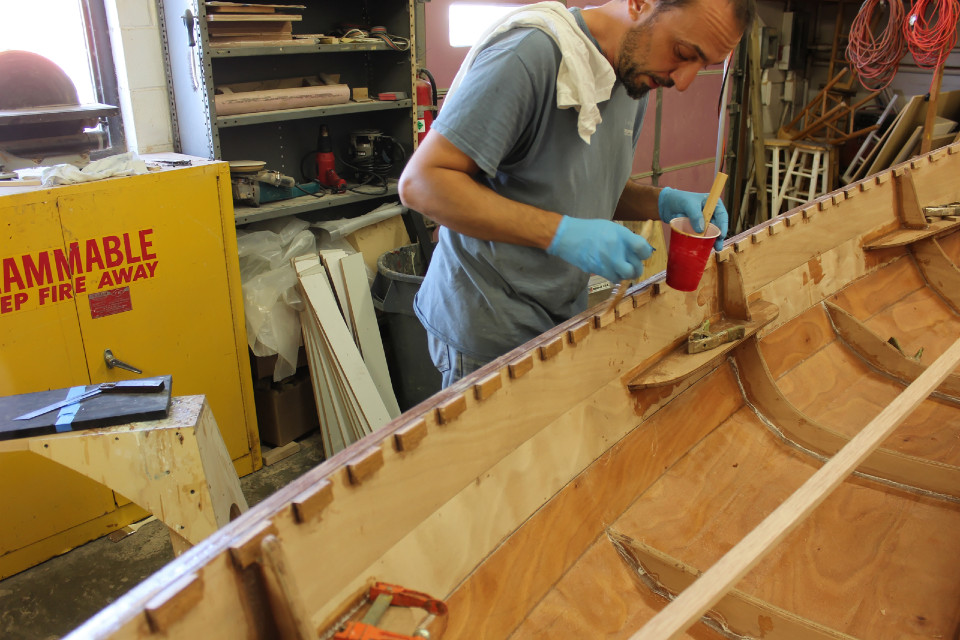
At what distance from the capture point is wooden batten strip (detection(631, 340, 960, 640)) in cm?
114

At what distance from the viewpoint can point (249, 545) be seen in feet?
3.51

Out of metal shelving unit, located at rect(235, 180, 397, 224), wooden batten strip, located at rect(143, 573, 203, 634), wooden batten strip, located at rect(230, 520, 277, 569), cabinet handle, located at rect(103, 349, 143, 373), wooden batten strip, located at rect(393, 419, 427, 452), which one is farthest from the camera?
metal shelving unit, located at rect(235, 180, 397, 224)

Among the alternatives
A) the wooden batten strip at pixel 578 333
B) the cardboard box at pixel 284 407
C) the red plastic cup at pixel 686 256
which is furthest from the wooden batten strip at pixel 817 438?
the cardboard box at pixel 284 407

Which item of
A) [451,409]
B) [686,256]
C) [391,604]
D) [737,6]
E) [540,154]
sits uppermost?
[737,6]

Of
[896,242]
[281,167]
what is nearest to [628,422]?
[896,242]

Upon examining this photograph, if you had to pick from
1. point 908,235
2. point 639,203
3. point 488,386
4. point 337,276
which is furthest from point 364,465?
point 908,235

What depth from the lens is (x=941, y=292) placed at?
133 inches

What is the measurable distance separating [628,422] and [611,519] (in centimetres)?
27

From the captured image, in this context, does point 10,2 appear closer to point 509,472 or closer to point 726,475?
point 509,472

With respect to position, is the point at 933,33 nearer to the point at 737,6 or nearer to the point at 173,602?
the point at 737,6

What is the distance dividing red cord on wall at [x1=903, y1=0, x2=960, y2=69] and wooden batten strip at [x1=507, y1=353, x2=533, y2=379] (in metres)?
4.88

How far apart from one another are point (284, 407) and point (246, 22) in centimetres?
169

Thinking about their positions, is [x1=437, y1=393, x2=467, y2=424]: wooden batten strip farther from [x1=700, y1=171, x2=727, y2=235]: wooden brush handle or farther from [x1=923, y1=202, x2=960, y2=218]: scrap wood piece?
[x1=923, y1=202, x2=960, y2=218]: scrap wood piece

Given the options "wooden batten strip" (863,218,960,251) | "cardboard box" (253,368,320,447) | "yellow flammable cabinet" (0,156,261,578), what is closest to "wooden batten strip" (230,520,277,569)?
"yellow flammable cabinet" (0,156,261,578)
